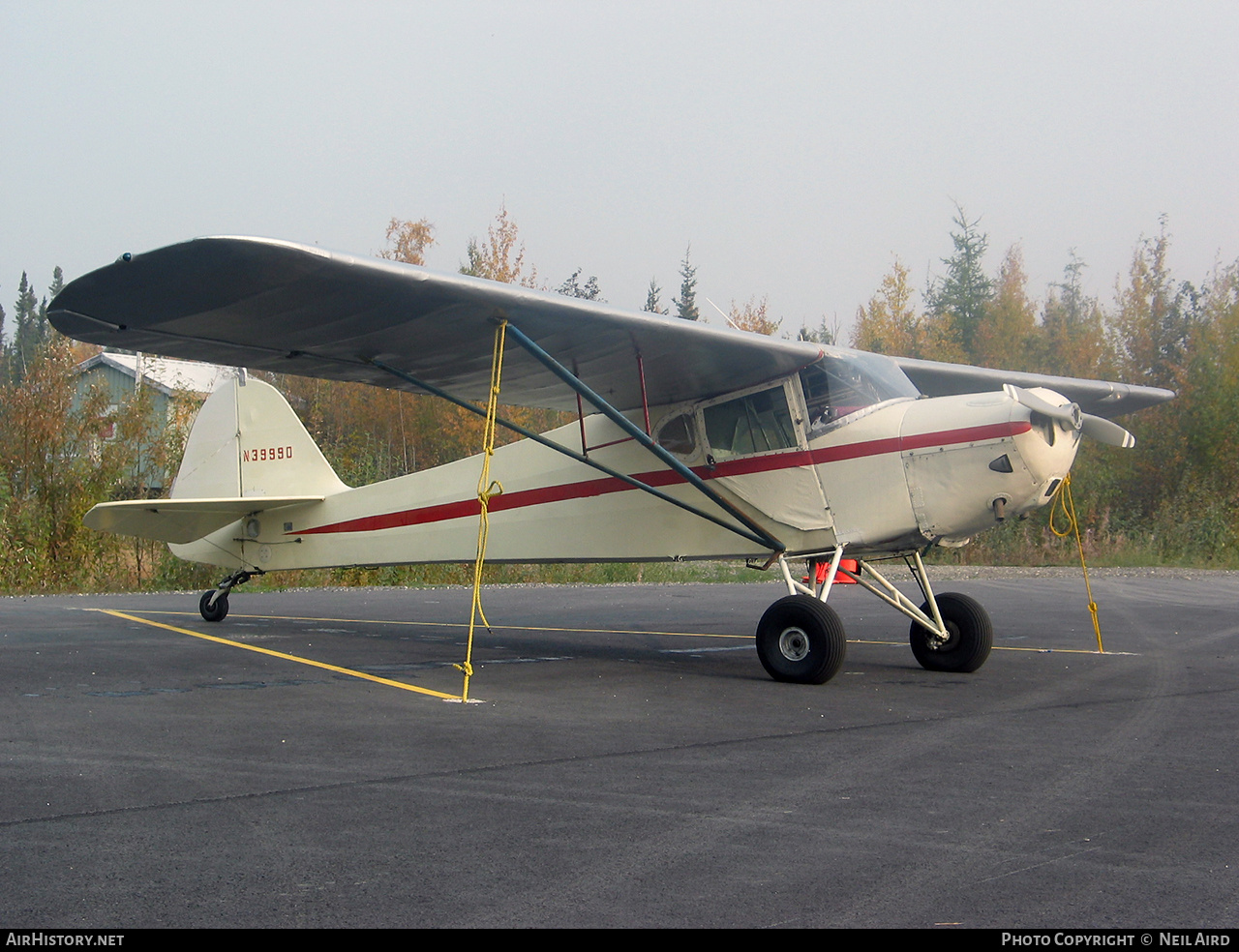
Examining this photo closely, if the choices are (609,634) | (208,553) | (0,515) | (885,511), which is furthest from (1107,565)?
(0,515)

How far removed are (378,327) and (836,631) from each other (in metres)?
4.06

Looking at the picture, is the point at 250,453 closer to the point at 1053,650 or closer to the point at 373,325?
the point at 373,325

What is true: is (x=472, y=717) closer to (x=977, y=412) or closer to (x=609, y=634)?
(x=977, y=412)

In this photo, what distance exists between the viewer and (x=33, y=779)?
438 centimetres

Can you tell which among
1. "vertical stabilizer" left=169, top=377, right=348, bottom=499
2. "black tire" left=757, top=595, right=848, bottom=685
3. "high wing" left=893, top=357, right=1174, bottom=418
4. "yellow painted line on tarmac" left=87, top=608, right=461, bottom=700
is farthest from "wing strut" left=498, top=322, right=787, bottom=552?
"vertical stabilizer" left=169, top=377, right=348, bottom=499

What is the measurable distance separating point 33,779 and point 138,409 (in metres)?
18.3

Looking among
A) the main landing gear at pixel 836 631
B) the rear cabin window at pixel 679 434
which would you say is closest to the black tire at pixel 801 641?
the main landing gear at pixel 836 631

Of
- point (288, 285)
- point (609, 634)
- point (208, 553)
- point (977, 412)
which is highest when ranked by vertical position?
point (288, 285)

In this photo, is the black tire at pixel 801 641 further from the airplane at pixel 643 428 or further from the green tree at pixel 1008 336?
the green tree at pixel 1008 336

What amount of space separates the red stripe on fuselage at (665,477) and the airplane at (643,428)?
18 millimetres

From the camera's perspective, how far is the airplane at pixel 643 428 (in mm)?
6836

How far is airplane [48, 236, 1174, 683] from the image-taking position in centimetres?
684

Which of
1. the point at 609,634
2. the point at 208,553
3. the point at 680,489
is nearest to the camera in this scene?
the point at 680,489

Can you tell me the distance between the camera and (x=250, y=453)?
12117mm
